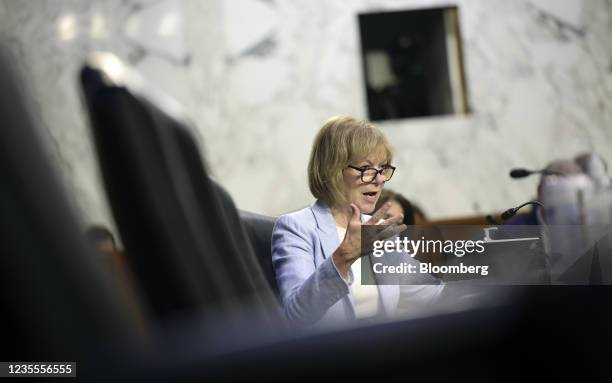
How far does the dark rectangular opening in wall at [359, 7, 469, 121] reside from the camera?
13.0ft

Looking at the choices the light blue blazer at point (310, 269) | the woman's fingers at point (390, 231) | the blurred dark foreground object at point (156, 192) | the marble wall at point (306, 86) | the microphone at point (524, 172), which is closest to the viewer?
the blurred dark foreground object at point (156, 192)

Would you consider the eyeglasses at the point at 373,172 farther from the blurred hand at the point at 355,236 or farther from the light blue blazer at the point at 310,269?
the blurred hand at the point at 355,236

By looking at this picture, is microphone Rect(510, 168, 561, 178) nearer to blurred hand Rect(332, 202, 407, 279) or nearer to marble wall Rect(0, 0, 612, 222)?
blurred hand Rect(332, 202, 407, 279)

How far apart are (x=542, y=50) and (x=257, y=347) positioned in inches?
152

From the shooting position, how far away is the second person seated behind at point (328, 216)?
2.68ft

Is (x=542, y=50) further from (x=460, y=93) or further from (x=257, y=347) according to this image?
(x=257, y=347)

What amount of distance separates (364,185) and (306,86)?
294 cm

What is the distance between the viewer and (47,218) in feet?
1.18

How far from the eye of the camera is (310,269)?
0.96 meters

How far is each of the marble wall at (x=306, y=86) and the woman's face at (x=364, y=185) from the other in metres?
2.73

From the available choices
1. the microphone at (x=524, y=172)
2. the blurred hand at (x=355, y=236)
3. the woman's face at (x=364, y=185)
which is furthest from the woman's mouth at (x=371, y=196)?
the microphone at (x=524, y=172)

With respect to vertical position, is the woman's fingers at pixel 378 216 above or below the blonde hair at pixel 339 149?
below

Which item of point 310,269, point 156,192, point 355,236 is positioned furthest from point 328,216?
point 156,192

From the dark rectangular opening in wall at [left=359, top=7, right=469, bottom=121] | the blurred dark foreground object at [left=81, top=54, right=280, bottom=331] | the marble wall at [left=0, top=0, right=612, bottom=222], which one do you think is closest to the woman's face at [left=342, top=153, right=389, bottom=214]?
the blurred dark foreground object at [left=81, top=54, right=280, bottom=331]
